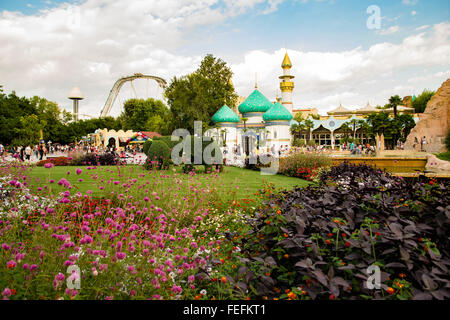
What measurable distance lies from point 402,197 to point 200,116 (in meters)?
30.1

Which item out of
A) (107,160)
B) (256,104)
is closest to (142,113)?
(256,104)

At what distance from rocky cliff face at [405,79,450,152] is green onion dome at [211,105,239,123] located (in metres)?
18.7

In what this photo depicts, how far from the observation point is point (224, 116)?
34844 mm

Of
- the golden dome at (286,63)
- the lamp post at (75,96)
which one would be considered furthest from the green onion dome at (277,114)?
the lamp post at (75,96)

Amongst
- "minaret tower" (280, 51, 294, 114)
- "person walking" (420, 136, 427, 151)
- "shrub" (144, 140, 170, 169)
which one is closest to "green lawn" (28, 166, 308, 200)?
"shrub" (144, 140, 170, 169)

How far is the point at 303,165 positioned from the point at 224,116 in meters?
21.7

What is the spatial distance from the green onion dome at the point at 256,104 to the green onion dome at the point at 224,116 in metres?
2.97

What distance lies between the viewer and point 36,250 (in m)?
2.62

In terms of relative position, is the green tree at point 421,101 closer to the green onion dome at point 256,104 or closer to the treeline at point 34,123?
the green onion dome at point 256,104

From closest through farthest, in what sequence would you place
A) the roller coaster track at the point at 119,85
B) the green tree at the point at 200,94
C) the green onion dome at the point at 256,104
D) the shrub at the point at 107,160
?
the shrub at the point at 107,160 < the green tree at the point at 200,94 < the green onion dome at the point at 256,104 < the roller coaster track at the point at 119,85

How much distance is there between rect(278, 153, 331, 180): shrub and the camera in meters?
13.7

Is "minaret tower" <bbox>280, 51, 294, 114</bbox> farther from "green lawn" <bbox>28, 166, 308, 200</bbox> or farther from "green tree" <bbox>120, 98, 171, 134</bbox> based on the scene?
"green lawn" <bbox>28, 166, 308, 200</bbox>

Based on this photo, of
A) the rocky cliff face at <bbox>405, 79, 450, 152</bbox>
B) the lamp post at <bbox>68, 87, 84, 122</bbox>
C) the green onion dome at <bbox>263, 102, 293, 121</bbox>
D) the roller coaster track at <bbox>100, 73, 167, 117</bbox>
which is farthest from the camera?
the lamp post at <bbox>68, 87, 84, 122</bbox>

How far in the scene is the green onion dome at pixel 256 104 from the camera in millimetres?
37219
